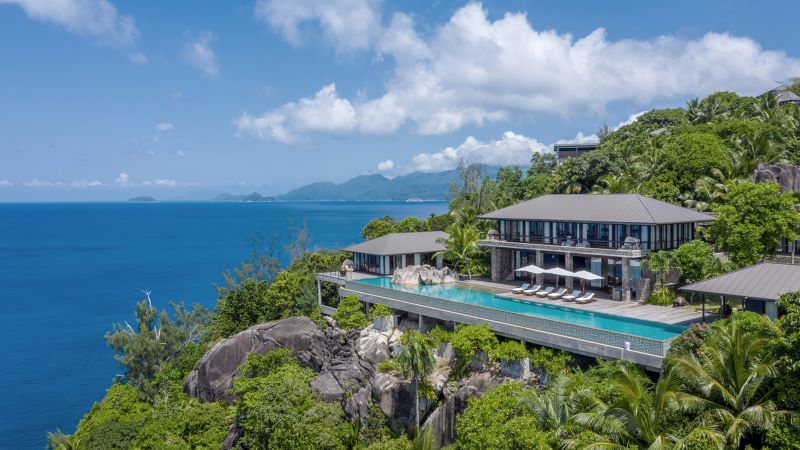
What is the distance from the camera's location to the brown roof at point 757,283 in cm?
2420

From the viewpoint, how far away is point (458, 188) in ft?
235

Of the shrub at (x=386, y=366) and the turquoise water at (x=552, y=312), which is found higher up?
the turquoise water at (x=552, y=312)

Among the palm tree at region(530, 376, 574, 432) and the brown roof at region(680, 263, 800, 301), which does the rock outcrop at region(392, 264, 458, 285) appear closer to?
the brown roof at region(680, 263, 800, 301)

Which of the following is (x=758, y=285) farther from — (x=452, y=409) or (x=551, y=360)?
(x=452, y=409)

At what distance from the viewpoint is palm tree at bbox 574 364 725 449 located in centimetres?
1834

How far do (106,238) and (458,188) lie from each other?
166467 mm

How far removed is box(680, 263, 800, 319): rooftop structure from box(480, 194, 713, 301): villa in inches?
348

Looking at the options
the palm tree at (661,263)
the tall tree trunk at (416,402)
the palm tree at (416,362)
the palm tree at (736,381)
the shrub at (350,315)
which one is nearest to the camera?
the palm tree at (736,381)

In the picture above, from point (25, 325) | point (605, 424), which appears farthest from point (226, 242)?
point (605, 424)

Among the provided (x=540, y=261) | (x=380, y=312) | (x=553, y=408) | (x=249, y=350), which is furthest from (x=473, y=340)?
(x=249, y=350)

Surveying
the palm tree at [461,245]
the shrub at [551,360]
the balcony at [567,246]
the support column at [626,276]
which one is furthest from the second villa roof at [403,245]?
the shrub at [551,360]

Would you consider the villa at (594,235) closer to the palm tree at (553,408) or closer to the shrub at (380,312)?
the shrub at (380,312)

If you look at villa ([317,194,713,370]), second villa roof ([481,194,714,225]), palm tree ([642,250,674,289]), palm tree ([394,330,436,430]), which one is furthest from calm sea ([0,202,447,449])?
palm tree ([642,250,674,289])

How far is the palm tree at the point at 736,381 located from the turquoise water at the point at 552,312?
6.62m
